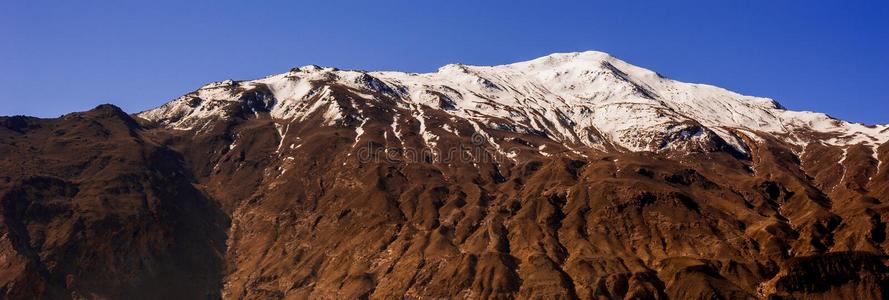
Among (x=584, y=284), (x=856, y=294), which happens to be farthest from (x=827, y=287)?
(x=584, y=284)

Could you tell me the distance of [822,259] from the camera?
197250 millimetres

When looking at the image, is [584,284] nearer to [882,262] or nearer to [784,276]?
[784,276]

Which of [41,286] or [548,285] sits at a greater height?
[548,285]

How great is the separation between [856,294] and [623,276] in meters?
54.2

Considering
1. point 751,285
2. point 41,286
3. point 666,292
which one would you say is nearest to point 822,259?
point 751,285

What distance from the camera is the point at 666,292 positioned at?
194 metres

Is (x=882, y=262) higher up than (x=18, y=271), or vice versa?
(x=882, y=262)

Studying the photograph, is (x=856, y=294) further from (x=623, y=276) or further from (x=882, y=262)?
(x=623, y=276)

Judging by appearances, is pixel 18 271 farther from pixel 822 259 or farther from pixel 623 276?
pixel 822 259

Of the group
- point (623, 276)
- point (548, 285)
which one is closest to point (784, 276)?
point (623, 276)

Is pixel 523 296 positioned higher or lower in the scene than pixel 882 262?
lower

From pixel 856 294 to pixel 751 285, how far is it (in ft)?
78.7

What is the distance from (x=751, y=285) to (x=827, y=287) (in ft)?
58.5

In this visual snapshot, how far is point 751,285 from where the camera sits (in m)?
195
